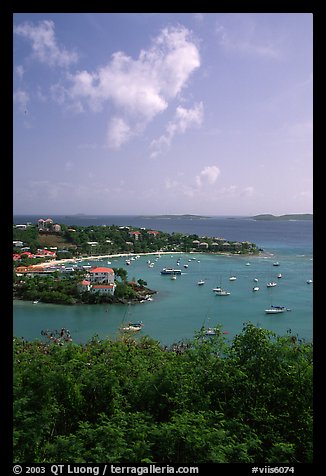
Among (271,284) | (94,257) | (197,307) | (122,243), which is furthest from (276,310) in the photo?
(122,243)

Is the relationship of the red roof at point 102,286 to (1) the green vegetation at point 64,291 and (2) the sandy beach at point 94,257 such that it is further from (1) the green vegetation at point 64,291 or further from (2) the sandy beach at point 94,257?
(2) the sandy beach at point 94,257

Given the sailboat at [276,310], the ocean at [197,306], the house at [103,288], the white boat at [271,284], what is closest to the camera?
the ocean at [197,306]

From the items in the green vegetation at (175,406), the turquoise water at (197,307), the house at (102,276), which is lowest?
the turquoise water at (197,307)

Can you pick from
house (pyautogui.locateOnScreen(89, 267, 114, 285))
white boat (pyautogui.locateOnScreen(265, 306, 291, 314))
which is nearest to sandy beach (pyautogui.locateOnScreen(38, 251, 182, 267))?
house (pyautogui.locateOnScreen(89, 267, 114, 285))

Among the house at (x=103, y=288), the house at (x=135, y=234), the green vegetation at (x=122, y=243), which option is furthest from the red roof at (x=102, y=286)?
the house at (x=135, y=234)
